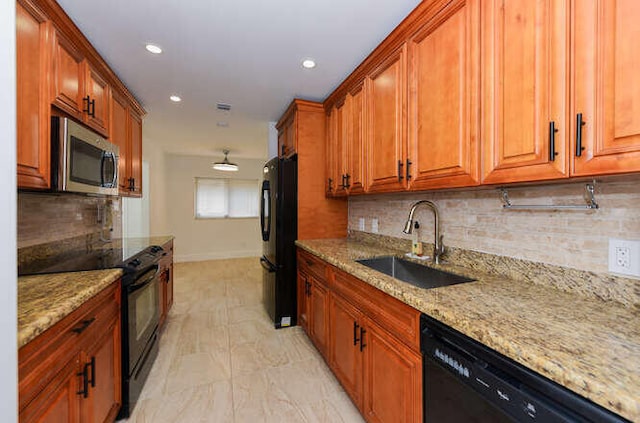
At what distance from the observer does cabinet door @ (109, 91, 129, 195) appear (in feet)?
7.82

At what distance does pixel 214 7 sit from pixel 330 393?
2.52 m

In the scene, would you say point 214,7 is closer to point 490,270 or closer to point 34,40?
point 34,40

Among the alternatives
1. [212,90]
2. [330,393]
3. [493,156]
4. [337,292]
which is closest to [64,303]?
[337,292]

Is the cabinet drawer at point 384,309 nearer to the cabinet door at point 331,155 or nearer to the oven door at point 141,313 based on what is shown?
the cabinet door at point 331,155

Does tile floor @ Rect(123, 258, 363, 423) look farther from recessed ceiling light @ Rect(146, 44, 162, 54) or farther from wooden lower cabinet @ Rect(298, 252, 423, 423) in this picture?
recessed ceiling light @ Rect(146, 44, 162, 54)

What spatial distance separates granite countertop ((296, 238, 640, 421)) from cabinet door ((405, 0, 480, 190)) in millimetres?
529

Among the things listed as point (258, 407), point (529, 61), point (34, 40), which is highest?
point (34, 40)

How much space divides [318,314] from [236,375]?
751 millimetres

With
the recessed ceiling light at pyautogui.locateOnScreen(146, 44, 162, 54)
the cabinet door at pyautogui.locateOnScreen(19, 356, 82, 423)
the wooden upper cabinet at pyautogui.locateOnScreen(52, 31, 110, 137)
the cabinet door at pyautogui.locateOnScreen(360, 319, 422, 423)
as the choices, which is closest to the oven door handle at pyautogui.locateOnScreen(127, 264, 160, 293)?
the cabinet door at pyautogui.locateOnScreen(19, 356, 82, 423)

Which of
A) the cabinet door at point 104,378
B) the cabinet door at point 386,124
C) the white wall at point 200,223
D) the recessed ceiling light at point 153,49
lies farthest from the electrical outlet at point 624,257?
the white wall at point 200,223

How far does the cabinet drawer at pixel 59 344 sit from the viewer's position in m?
0.86

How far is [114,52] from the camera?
201cm

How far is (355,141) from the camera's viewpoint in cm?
231

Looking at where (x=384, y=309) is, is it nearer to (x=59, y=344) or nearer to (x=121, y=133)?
(x=59, y=344)
